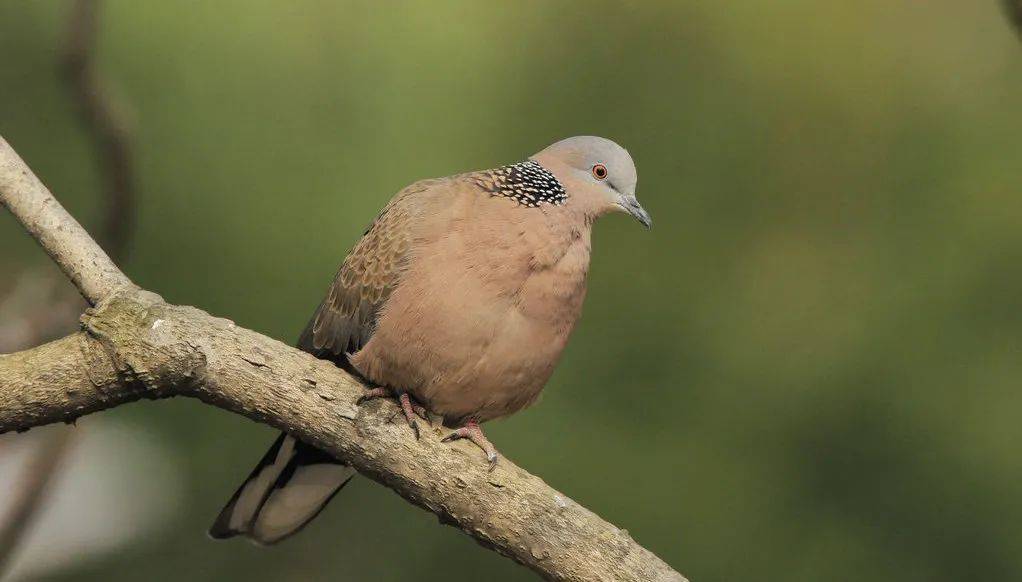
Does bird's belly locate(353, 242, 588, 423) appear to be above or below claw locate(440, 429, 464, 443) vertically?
above

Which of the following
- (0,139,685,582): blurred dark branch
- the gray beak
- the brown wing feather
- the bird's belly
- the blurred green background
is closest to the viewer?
(0,139,685,582): blurred dark branch

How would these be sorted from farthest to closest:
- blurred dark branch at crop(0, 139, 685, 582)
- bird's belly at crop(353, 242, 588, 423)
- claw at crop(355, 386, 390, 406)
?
bird's belly at crop(353, 242, 588, 423) → claw at crop(355, 386, 390, 406) → blurred dark branch at crop(0, 139, 685, 582)

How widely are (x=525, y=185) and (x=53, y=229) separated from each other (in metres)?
1.13

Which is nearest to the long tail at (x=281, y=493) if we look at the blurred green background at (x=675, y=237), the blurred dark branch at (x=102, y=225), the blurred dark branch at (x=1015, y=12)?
the blurred dark branch at (x=102, y=225)

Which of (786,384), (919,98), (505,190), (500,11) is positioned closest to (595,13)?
(500,11)

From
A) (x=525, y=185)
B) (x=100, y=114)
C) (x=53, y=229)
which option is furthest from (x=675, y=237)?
(x=53, y=229)

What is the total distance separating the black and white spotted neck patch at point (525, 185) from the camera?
2924 millimetres

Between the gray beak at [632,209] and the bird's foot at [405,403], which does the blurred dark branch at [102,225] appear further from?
the gray beak at [632,209]

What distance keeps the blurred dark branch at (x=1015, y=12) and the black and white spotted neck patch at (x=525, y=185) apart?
1.17m

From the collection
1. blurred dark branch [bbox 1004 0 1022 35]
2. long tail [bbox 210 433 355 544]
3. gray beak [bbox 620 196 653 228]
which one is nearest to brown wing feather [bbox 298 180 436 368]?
long tail [bbox 210 433 355 544]

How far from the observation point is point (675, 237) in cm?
520

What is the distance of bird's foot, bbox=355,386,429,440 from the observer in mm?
2543

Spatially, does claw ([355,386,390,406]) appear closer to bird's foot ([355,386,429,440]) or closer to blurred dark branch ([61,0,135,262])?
bird's foot ([355,386,429,440])

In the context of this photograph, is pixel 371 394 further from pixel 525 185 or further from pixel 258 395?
pixel 525 185
